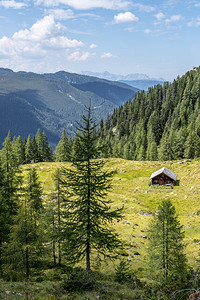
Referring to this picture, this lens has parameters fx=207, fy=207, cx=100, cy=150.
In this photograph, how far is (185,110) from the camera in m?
127

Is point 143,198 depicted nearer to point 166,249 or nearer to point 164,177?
point 164,177

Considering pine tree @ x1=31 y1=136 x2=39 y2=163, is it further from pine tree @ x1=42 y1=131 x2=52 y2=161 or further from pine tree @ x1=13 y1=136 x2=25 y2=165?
pine tree @ x1=13 y1=136 x2=25 y2=165

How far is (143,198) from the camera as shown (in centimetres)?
5222

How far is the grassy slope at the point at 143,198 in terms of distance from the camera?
29.6 m

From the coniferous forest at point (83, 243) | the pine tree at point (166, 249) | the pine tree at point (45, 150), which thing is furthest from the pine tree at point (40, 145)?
the pine tree at point (166, 249)

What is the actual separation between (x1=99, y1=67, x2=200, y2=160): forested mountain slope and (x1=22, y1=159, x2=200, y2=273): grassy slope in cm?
1867

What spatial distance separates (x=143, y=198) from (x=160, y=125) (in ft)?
292

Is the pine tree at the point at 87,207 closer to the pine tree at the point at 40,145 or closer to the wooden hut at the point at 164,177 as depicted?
the wooden hut at the point at 164,177

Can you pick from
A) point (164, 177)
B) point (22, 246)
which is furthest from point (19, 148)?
point (22, 246)

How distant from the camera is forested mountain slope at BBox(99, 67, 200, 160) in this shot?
88.2 metres

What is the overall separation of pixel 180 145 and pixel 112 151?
114ft

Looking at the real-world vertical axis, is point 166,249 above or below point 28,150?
below

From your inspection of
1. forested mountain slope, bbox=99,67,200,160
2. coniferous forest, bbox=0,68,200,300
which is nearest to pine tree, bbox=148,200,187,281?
coniferous forest, bbox=0,68,200,300

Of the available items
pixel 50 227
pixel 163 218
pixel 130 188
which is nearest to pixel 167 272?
pixel 163 218
